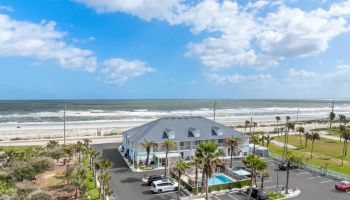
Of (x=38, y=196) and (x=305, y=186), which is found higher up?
(x=38, y=196)

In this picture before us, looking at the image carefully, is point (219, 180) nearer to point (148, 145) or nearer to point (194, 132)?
point (148, 145)

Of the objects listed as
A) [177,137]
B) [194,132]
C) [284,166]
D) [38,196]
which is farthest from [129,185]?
[284,166]

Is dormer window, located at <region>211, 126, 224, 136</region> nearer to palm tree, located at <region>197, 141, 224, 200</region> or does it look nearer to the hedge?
the hedge

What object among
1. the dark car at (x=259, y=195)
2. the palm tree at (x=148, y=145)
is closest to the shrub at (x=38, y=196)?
the palm tree at (x=148, y=145)

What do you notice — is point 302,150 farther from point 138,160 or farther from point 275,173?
point 138,160

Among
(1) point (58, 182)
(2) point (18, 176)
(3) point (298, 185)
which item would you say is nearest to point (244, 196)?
(3) point (298, 185)

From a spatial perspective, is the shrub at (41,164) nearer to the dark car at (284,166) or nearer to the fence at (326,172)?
the dark car at (284,166)

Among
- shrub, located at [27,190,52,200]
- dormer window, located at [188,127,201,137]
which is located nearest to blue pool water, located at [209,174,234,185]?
dormer window, located at [188,127,201,137]
